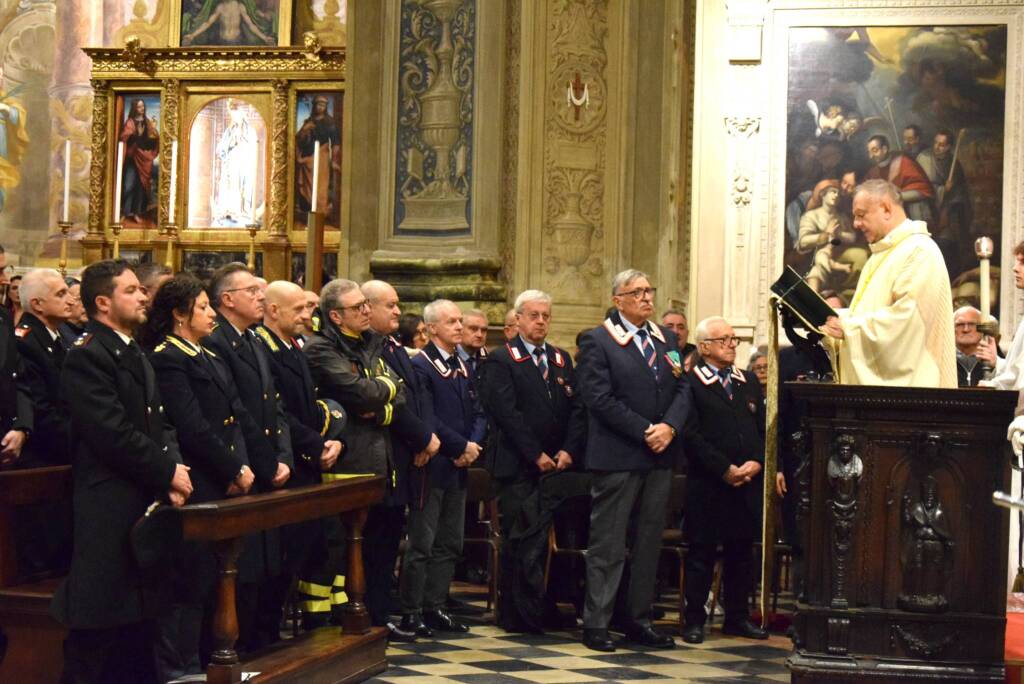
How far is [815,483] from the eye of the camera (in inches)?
243

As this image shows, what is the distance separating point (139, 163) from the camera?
1928 cm

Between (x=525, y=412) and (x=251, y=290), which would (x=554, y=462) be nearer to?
(x=525, y=412)

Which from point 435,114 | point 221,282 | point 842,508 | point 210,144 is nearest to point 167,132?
point 210,144

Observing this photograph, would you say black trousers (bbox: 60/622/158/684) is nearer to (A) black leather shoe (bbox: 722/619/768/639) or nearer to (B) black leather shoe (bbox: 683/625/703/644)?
(B) black leather shoe (bbox: 683/625/703/644)

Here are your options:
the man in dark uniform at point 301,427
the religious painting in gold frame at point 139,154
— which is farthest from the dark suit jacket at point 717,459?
the religious painting in gold frame at point 139,154

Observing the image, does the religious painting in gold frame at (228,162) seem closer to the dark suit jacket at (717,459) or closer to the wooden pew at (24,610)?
the dark suit jacket at (717,459)

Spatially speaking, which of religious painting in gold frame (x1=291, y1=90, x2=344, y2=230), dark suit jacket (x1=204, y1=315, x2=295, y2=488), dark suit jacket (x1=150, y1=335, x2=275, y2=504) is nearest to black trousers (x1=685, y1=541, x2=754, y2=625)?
dark suit jacket (x1=204, y1=315, x2=295, y2=488)

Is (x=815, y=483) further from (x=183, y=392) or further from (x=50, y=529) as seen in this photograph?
(x=50, y=529)

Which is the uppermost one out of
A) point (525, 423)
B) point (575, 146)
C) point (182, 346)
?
point (575, 146)

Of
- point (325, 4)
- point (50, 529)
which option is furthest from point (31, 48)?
point (50, 529)

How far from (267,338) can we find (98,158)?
1290 centimetres

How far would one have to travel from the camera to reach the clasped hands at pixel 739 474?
8.37 meters

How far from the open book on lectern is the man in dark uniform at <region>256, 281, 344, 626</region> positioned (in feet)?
7.42

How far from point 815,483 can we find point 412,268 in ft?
16.9
